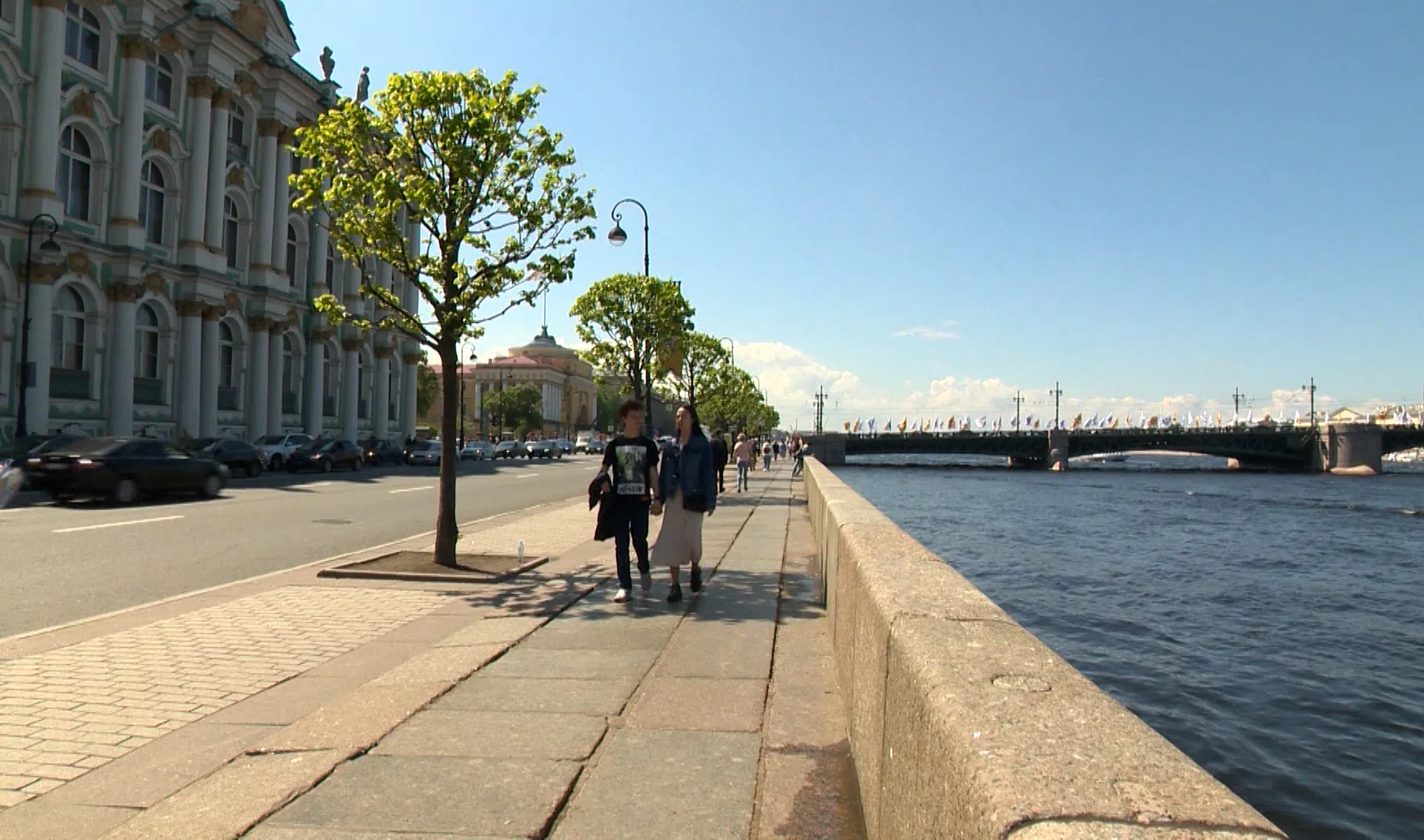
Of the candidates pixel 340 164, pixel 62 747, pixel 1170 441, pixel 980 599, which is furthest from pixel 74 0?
pixel 1170 441

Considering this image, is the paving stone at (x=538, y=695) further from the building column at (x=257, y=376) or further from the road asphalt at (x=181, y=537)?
the building column at (x=257, y=376)

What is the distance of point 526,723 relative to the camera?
4906 mm

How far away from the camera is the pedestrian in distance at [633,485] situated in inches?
352

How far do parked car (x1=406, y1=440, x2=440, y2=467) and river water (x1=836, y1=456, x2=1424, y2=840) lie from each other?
2222 centimetres

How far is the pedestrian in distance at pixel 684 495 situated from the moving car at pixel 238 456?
2590 cm

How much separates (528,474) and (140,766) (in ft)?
115

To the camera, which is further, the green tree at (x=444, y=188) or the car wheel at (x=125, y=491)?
the car wheel at (x=125, y=491)

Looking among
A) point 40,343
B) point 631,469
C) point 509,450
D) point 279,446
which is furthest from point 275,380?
point 631,469

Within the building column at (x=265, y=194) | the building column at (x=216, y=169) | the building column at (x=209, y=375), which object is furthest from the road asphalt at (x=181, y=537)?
the building column at (x=265, y=194)

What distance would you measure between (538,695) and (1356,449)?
10192 cm

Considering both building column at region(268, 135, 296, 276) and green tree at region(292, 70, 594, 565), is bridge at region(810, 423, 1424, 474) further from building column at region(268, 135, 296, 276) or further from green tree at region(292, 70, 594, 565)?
green tree at region(292, 70, 594, 565)

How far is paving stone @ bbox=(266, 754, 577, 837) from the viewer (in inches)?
141

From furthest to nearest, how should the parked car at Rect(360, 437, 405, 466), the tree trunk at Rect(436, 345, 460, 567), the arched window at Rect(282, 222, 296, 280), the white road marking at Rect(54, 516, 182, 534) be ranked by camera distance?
the arched window at Rect(282, 222, 296, 280) < the parked car at Rect(360, 437, 405, 466) < the white road marking at Rect(54, 516, 182, 534) < the tree trunk at Rect(436, 345, 460, 567)

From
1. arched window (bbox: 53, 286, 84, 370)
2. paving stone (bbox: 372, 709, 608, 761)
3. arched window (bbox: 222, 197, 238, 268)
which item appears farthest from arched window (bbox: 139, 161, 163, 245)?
paving stone (bbox: 372, 709, 608, 761)
